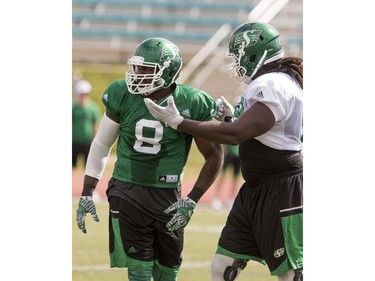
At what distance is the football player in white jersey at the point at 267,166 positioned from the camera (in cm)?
280

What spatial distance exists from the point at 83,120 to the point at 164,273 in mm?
4407

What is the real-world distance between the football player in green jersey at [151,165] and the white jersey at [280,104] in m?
0.26

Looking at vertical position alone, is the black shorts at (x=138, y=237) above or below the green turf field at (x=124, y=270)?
above

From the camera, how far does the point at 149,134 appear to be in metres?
2.97

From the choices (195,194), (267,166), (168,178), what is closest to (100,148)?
(168,178)

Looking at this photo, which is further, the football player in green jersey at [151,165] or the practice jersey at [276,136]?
the football player in green jersey at [151,165]

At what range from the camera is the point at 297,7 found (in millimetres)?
5719

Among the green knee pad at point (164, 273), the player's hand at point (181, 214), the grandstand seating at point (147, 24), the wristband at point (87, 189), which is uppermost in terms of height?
the grandstand seating at point (147, 24)

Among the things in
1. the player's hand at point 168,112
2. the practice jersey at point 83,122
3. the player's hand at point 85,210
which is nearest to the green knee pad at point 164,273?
the player's hand at point 85,210

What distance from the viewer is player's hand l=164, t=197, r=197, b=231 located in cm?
290

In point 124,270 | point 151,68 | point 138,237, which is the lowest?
point 124,270

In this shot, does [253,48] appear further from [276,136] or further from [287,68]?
[276,136]

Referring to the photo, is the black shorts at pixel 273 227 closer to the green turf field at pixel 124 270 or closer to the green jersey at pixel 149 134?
the green jersey at pixel 149 134

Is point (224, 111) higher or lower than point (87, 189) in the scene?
higher
